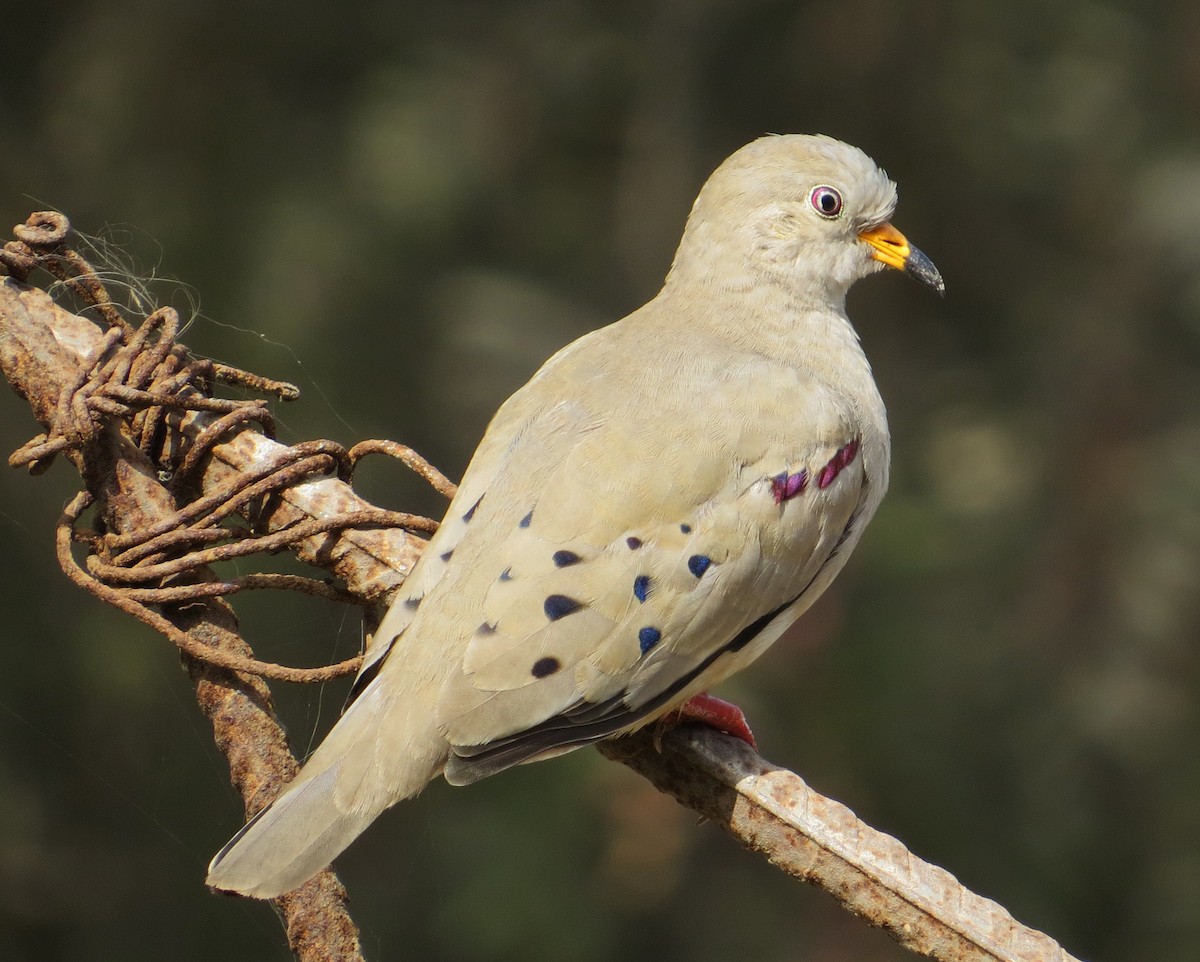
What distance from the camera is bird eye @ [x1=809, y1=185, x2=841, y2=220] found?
11.8ft

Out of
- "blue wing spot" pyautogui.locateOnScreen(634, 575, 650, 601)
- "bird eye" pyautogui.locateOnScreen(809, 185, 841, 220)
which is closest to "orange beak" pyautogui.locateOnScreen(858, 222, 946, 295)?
"bird eye" pyautogui.locateOnScreen(809, 185, 841, 220)

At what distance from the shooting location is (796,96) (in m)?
6.84

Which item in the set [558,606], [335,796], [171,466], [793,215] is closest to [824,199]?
[793,215]

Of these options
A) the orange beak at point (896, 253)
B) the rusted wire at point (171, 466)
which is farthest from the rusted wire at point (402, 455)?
the orange beak at point (896, 253)

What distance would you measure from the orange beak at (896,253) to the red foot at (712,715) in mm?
1330

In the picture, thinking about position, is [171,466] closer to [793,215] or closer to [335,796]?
[335,796]

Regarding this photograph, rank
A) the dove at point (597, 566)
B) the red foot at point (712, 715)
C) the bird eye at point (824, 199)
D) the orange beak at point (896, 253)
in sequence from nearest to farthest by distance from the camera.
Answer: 1. the dove at point (597, 566)
2. the red foot at point (712, 715)
3. the bird eye at point (824, 199)
4. the orange beak at point (896, 253)

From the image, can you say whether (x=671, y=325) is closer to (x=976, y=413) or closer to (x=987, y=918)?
(x=987, y=918)

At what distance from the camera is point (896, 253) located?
374 cm

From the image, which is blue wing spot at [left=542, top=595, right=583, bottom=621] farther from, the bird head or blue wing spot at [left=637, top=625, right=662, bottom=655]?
the bird head

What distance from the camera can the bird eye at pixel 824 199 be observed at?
3.60 metres

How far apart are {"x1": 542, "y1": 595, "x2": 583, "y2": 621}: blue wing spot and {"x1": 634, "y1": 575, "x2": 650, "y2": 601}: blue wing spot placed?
111mm

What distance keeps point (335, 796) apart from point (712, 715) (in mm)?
786

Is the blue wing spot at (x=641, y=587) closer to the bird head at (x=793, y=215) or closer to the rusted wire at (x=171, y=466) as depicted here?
the rusted wire at (x=171, y=466)
